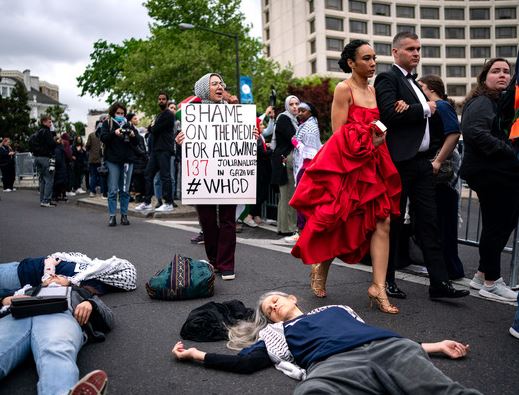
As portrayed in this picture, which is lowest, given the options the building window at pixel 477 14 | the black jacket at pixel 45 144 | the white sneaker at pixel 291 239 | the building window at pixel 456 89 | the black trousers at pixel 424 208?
the white sneaker at pixel 291 239

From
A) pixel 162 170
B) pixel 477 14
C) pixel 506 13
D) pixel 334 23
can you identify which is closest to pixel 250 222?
pixel 162 170

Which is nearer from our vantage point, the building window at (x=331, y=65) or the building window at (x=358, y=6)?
the building window at (x=331, y=65)

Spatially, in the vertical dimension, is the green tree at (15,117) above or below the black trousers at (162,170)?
above

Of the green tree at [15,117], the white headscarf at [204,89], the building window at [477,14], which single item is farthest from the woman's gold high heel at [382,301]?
the building window at [477,14]

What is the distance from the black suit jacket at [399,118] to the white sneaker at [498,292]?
1.45 m

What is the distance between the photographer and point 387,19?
75.1 m

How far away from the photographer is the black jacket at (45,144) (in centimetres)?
1412

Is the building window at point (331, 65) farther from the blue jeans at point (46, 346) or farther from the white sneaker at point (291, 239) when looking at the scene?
the blue jeans at point (46, 346)

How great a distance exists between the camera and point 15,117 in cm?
5972

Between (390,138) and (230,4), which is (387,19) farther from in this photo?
(390,138)

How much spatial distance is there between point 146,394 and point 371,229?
240 centimetres

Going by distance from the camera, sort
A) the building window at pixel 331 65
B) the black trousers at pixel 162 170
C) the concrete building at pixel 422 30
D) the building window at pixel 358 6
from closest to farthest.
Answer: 1. the black trousers at pixel 162 170
2. the building window at pixel 331 65
3. the concrete building at pixel 422 30
4. the building window at pixel 358 6

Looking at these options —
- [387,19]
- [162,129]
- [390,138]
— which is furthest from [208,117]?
[387,19]

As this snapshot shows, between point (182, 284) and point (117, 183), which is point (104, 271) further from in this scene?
point (117, 183)
